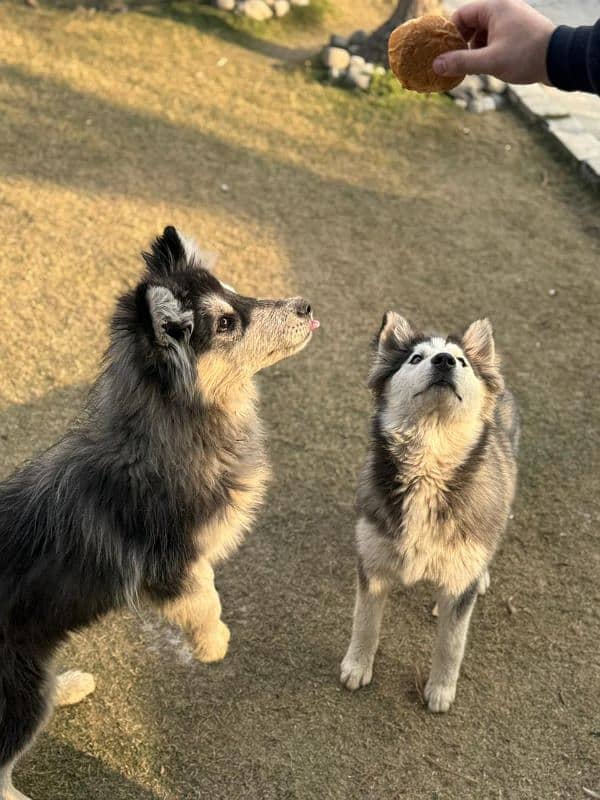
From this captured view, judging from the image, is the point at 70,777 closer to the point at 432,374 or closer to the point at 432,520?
the point at 432,520

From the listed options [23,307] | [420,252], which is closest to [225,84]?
[420,252]

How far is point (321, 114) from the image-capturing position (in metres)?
7.90

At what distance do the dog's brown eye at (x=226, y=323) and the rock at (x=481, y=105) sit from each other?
246 inches

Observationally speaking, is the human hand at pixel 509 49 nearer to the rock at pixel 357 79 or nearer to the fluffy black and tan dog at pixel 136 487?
Result: the fluffy black and tan dog at pixel 136 487

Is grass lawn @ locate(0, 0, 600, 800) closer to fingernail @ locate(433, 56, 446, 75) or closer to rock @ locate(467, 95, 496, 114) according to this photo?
rock @ locate(467, 95, 496, 114)

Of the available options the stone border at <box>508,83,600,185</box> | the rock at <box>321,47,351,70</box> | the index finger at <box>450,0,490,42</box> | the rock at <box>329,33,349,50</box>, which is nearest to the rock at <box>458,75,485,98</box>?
the stone border at <box>508,83,600,185</box>

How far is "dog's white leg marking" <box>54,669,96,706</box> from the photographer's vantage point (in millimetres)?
3336

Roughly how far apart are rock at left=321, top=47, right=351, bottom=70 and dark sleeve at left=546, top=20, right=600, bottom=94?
20.4 feet

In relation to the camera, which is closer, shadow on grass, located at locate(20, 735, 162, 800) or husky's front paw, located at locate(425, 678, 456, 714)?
shadow on grass, located at locate(20, 735, 162, 800)

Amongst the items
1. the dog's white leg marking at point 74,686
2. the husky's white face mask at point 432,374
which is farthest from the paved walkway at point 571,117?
the dog's white leg marking at point 74,686

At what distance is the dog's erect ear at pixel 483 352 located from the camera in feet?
10.5

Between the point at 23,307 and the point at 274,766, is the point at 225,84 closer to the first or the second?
the point at 23,307

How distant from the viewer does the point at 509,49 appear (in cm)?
273

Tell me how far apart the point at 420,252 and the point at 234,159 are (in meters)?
2.12
